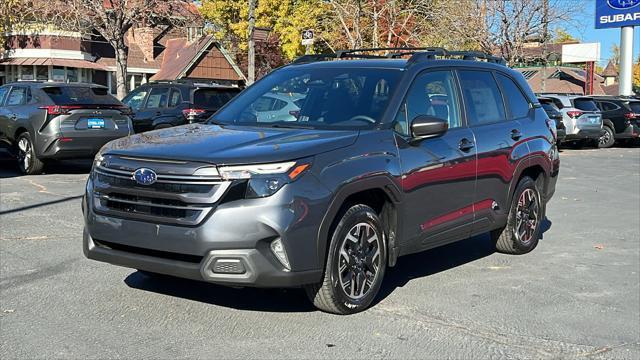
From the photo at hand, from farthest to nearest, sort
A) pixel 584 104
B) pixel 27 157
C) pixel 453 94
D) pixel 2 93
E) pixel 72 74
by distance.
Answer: pixel 72 74 → pixel 584 104 → pixel 2 93 → pixel 27 157 → pixel 453 94

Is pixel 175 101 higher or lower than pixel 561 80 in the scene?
higher

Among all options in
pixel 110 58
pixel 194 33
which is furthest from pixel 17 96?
pixel 194 33

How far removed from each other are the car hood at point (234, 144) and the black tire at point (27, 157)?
7.79 meters

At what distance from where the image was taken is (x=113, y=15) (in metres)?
24.6

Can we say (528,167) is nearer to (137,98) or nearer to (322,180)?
(322,180)

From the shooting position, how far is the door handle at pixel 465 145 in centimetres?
589

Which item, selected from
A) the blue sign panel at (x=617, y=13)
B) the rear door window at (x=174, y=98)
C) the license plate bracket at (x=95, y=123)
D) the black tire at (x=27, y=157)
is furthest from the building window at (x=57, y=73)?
the blue sign panel at (x=617, y=13)

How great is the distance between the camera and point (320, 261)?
4539 millimetres

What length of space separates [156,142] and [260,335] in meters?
1.55

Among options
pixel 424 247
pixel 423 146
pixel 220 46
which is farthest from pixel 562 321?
pixel 220 46

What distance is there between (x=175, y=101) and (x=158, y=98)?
64 cm

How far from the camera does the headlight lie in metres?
4.31

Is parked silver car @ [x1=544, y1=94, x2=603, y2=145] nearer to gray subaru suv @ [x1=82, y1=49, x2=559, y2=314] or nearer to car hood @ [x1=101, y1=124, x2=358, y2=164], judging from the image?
gray subaru suv @ [x1=82, y1=49, x2=559, y2=314]

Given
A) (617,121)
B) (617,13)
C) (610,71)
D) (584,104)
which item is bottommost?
(617,121)
